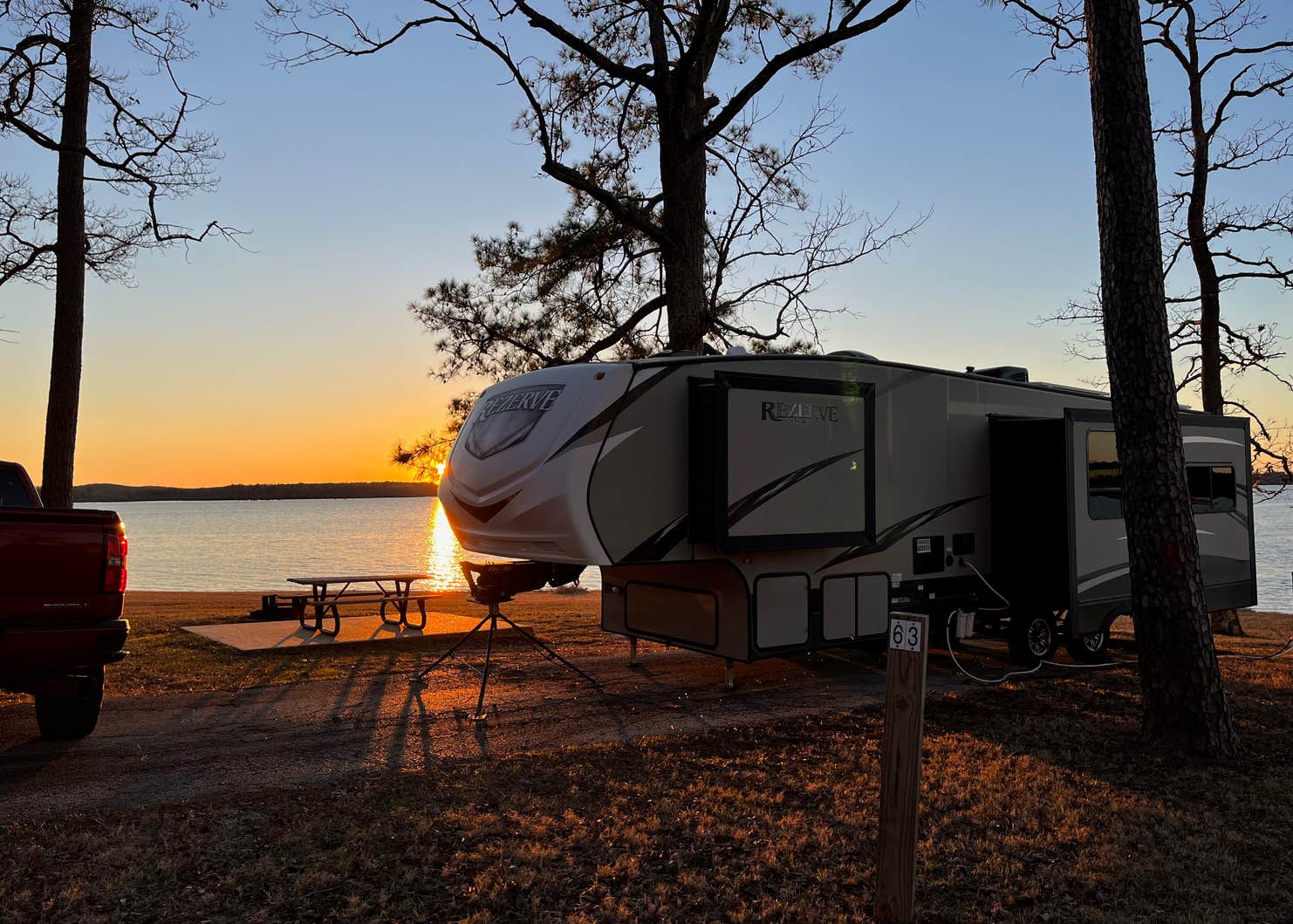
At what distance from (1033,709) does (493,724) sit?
4.41 meters

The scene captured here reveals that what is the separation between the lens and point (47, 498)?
10.5 metres

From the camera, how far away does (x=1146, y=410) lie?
22.2 feet

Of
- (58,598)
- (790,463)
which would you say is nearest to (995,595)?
(790,463)

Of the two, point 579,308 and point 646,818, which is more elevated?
point 579,308

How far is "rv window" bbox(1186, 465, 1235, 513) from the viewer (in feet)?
36.4

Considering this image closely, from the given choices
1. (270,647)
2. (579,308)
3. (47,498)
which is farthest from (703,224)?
(47,498)

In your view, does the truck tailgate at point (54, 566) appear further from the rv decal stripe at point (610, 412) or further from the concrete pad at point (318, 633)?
the concrete pad at point (318, 633)

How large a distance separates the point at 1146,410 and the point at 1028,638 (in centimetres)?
390

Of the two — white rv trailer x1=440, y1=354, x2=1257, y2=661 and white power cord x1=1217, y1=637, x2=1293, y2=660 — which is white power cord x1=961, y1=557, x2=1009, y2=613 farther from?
white power cord x1=1217, y1=637, x2=1293, y2=660

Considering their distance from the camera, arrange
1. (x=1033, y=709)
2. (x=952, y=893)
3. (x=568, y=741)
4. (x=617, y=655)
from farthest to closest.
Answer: (x=617, y=655) → (x=1033, y=709) → (x=568, y=741) → (x=952, y=893)

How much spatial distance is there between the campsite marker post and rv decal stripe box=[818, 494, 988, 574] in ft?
14.6

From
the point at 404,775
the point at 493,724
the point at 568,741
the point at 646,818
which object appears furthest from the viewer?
the point at 493,724

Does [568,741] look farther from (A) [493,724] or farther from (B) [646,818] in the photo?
(B) [646,818]

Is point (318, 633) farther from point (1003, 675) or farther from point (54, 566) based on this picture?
point (1003, 675)
